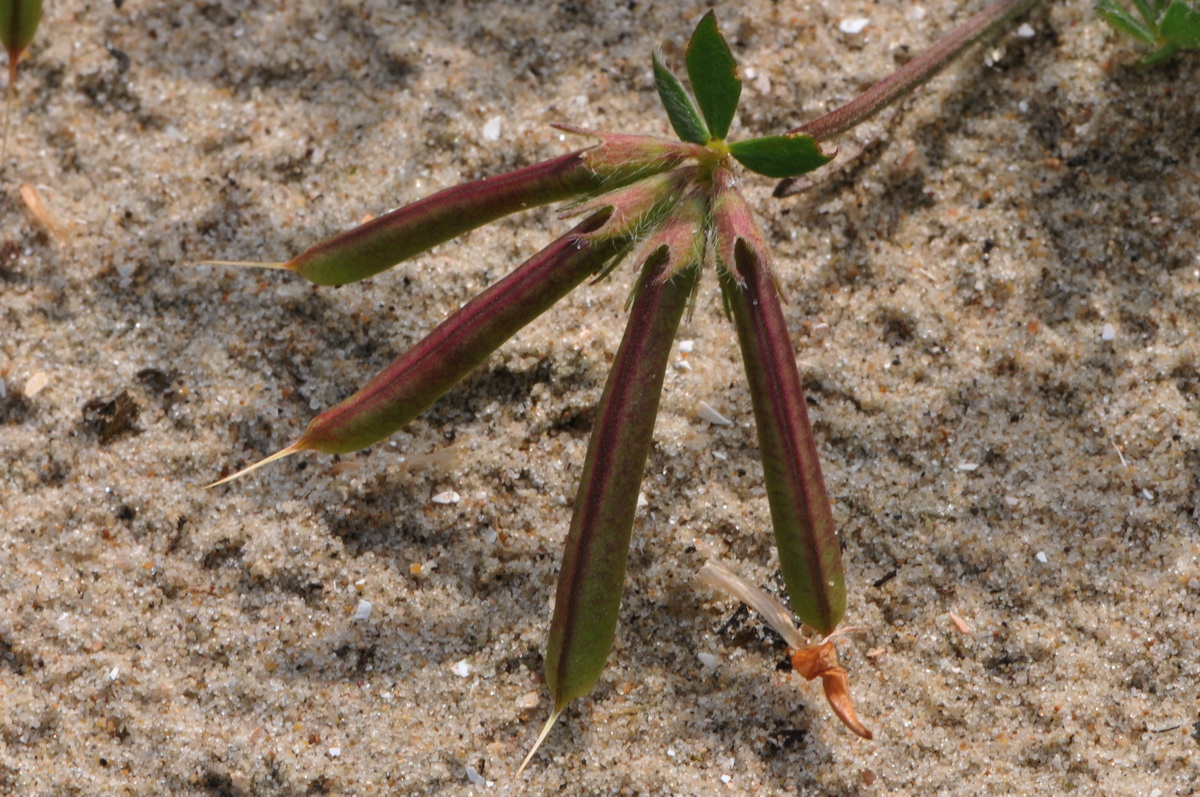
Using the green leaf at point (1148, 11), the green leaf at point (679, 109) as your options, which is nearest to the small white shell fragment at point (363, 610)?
the green leaf at point (679, 109)

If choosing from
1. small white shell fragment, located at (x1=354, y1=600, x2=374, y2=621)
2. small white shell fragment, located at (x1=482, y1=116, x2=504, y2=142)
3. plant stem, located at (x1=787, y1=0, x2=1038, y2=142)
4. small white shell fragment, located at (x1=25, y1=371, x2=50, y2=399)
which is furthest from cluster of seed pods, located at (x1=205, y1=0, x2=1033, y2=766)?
small white shell fragment, located at (x1=25, y1=371, x2=50, y2=399)

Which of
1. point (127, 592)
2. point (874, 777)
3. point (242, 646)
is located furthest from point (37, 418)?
point (874, 777)

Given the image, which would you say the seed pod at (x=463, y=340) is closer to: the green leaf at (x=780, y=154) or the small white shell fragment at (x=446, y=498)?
the green leaf at (x=780, y=154)

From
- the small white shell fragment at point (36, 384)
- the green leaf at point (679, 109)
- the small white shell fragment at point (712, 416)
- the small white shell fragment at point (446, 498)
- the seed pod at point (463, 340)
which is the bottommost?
the small white shell fragment at point (446, 498)

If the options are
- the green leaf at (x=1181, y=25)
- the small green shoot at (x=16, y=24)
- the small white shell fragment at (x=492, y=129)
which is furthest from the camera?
the small white shell fragment at (x=492, y=129)

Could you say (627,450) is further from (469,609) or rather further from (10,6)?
(10,6)

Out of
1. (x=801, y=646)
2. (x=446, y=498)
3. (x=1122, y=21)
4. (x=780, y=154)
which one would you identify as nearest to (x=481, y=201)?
(x=780, y=154)
